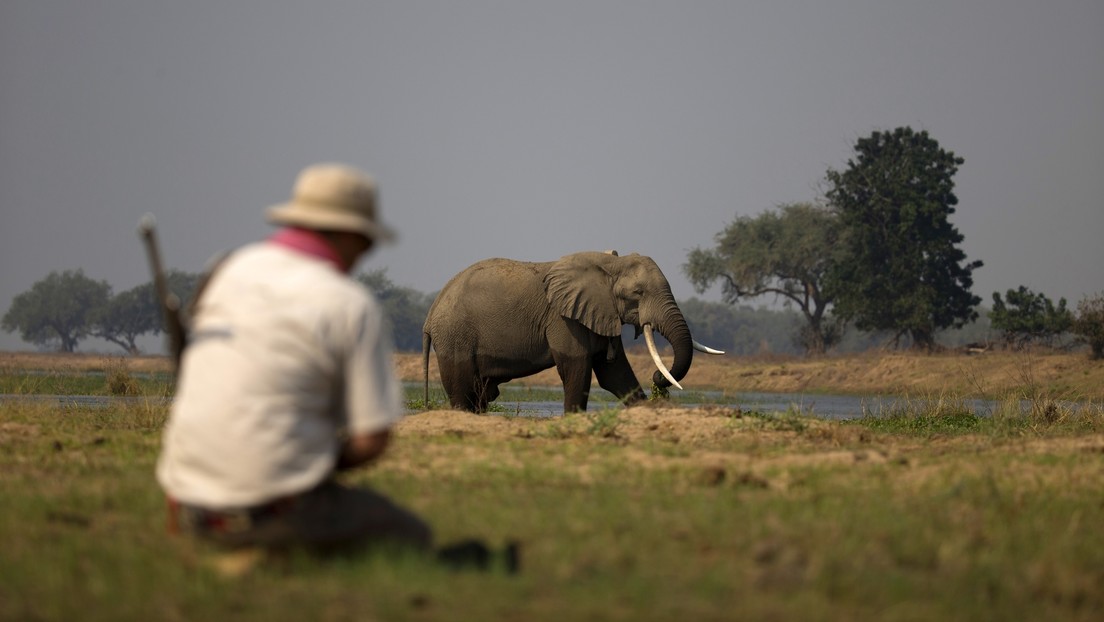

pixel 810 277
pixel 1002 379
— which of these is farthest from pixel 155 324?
pixel 1002 379

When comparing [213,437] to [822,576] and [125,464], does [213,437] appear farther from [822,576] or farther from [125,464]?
[125,464]

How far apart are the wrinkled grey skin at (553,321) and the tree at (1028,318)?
1201 inches

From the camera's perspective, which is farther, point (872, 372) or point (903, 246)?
point (903, 246)

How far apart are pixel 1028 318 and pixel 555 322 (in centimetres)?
3432

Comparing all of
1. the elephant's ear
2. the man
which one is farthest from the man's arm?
the elephant's ear

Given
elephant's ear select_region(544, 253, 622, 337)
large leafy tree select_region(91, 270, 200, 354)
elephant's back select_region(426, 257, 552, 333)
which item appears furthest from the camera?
large leafy tree select_region(91, 270, 200, 354)

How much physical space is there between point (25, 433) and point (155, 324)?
95655 mm

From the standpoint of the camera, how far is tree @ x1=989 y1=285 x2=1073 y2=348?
45.2m

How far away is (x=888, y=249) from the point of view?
58.7 meters

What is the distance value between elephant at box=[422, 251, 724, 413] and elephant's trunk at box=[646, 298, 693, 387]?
0.04ft

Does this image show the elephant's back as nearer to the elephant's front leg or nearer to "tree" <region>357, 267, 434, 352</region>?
the elephant's front leg

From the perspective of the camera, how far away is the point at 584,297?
54.8ft

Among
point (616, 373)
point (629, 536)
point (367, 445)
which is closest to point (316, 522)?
point (367, 445)

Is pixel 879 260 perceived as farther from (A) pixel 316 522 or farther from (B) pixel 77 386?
(A) pixel 316 522
